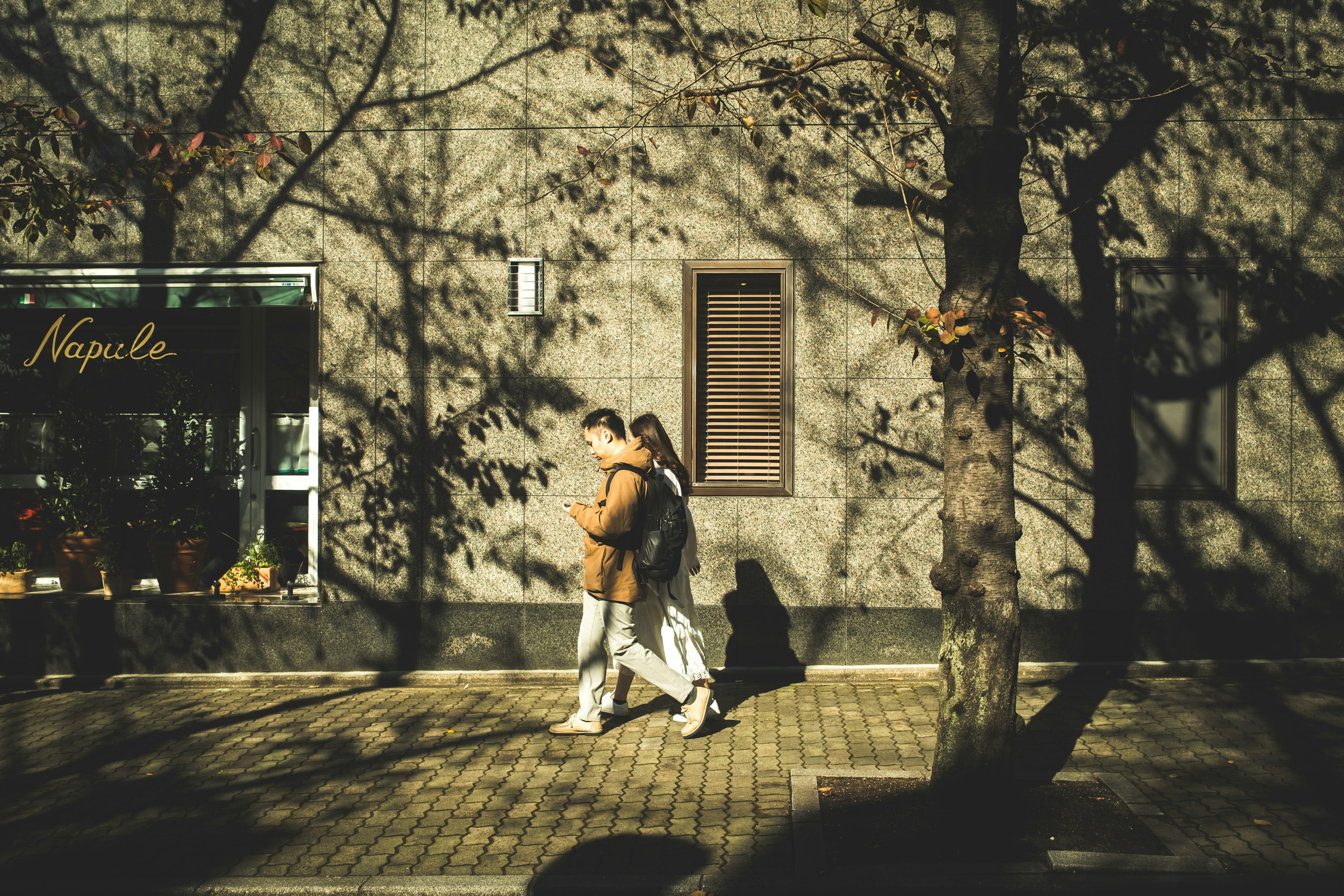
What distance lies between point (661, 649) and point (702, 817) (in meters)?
1.75

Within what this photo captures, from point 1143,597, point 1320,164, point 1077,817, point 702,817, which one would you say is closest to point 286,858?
point 702,817

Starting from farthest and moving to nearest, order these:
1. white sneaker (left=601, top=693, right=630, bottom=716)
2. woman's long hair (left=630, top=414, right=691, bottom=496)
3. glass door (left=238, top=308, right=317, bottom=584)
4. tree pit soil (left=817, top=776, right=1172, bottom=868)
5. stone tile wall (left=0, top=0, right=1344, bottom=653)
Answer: glass door (left=238, top=308, right=317, bottom=584)
stone tile wall (left=0, top=0, right=1344, bottom=653)
white sneaker (left=601, top=693, right=630, bottom=716)
woman's long hair (left=630, top=414, right=691, bottom=496)
tree pit soil (left=817, top=776, right=1172, bottom=868)

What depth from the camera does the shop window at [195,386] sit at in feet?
27.1

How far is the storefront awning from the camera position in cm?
782

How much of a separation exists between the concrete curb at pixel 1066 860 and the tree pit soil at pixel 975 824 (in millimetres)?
43

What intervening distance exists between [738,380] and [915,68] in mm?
3287

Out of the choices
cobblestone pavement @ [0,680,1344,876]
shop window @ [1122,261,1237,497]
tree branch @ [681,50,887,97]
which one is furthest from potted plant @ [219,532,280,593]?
shop window @ [1122,261,1237,497]

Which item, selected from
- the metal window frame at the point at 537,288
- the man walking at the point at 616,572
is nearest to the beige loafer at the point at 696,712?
the man walking at the point at 616,572

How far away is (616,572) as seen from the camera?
6020 millimetres

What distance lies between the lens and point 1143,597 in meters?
7.50

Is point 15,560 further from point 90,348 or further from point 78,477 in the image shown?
point 90,348

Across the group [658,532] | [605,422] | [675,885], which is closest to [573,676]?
[658,532]

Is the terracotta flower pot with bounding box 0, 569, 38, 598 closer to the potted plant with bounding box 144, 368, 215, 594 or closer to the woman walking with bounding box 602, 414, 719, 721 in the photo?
the potted plant with bounding box 144, 368, 215, 594

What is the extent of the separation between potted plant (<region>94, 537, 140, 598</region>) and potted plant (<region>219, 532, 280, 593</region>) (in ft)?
2.48
